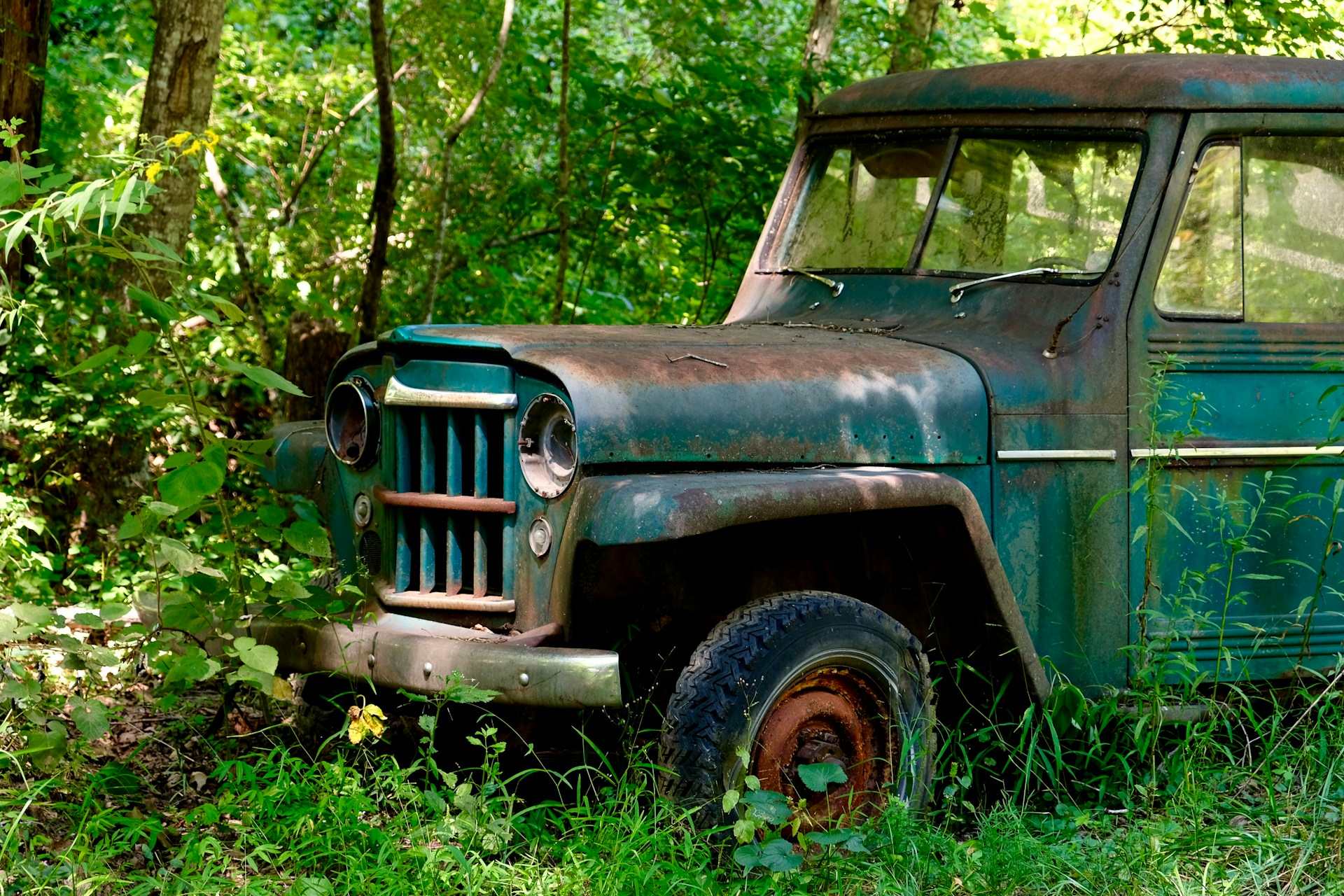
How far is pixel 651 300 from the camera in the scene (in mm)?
8938

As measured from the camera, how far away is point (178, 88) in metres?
6.07

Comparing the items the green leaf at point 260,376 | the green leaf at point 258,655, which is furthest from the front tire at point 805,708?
the green leaf at point 260,376

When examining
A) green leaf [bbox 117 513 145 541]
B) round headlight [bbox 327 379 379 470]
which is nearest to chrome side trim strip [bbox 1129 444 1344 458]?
round headlight [bbox 327 379 379 470]

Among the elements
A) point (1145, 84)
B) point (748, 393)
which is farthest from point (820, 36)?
point (748, 393)

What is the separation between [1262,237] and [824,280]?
135 centimetres

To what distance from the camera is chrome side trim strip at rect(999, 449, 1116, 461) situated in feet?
12.9

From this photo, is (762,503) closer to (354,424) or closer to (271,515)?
(354,424)

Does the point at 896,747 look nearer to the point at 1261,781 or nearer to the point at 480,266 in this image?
the point at 1261,781

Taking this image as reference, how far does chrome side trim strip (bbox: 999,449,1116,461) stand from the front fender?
30 cm

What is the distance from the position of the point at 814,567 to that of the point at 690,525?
81cm

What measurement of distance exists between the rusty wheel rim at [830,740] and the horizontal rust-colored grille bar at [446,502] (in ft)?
2.76

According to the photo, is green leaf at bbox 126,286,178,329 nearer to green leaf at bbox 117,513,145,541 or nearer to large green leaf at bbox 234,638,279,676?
green leaf at bbox 117,513,145,541

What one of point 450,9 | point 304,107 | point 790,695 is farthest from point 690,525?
point 304,107

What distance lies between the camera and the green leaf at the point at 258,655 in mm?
3672
